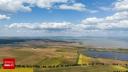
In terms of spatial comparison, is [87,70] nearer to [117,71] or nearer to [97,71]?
[97,71]

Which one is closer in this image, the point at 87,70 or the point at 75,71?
the point at 75,71

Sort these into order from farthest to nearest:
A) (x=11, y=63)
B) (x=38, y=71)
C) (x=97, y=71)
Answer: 1. (x=97, y=71)
2. (x=38, y=71)
3. (x=11, y=63)

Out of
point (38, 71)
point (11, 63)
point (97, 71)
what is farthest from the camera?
point (97, 71)

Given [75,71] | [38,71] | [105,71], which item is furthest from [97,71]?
[38,71]

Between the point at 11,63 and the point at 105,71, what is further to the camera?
the point at 105,71

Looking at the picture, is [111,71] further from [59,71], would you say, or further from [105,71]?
[59,71]

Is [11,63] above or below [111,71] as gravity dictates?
above

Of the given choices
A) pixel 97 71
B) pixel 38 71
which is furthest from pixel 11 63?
pixel 97 71

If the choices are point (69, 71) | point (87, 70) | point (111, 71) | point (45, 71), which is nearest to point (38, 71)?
point (45, 71)

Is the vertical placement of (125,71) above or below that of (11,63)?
below
